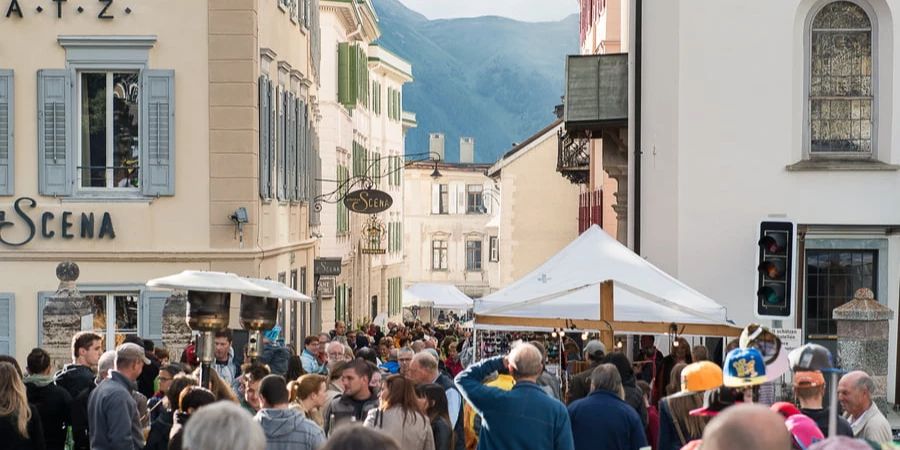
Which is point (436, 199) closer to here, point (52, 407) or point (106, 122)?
point (106, 122)

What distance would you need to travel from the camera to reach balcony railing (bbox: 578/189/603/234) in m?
40.8

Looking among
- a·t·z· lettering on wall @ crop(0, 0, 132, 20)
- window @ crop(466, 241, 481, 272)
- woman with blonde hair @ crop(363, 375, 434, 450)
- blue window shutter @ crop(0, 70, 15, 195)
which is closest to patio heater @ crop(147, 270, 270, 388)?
woman with blonde hair @ crop(363, 375, 434, 450)

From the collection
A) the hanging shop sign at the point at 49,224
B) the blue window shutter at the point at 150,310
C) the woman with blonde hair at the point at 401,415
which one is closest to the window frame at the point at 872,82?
the blue window shutter at the point at 150,310

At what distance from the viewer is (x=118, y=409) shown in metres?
11.5

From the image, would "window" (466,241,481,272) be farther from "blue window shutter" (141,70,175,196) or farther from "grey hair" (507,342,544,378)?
"grey hair" (507,342,544,378)

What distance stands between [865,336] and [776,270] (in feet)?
20.7

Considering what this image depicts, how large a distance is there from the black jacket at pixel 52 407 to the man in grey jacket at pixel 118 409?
117cm

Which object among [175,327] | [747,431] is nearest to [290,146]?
[175,327]

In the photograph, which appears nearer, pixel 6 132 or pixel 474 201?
pixel 6 132

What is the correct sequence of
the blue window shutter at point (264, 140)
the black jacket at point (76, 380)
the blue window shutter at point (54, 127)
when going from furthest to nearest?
the blue window shutter at point (264, 140)
the blue window shutter at point (54, 127)
the black jacket at point (76, 380)

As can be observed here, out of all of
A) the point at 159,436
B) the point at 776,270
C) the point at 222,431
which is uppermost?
the point at 776,270

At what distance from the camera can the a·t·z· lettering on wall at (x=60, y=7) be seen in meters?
23.1

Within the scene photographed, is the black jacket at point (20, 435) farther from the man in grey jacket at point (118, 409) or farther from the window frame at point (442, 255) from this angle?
the window frame at point (442, 255)

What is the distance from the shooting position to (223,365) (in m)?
16.4
